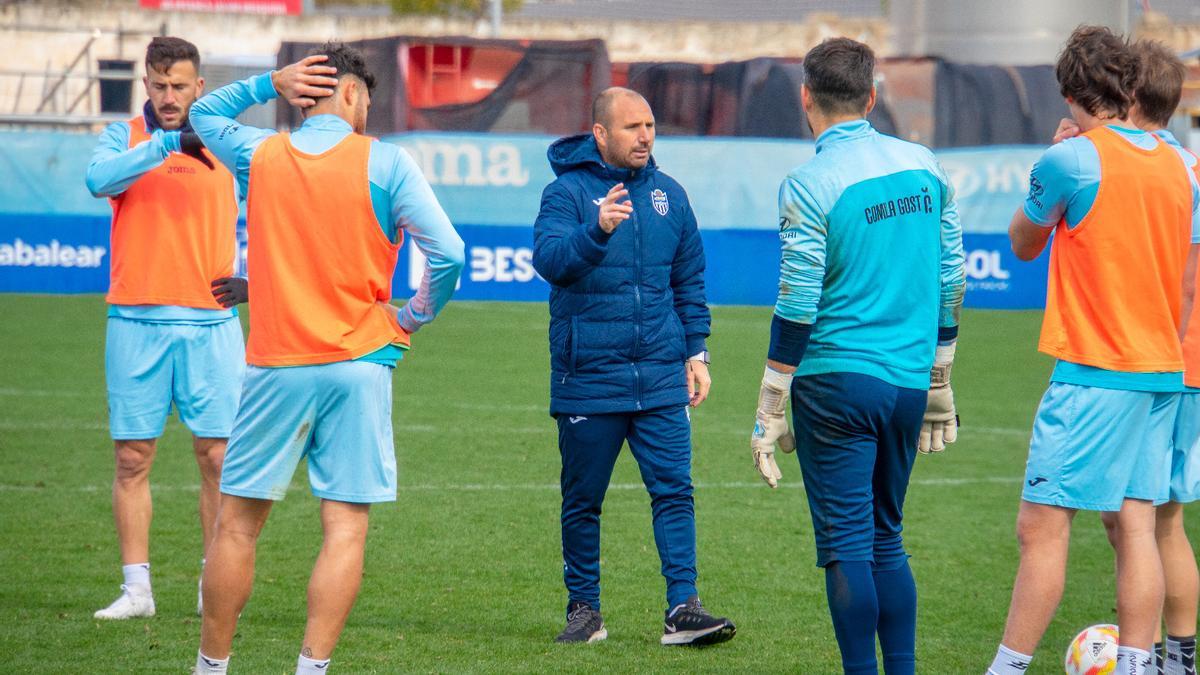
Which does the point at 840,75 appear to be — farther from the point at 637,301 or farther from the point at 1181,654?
the point at 1181,654

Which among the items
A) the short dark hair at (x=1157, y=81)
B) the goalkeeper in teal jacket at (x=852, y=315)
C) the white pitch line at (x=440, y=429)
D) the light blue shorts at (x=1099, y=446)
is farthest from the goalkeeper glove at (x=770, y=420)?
the white pitch line at (x=440, y=429)

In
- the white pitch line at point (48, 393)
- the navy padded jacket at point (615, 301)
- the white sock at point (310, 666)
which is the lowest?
the white pitch line at point (48, 393)

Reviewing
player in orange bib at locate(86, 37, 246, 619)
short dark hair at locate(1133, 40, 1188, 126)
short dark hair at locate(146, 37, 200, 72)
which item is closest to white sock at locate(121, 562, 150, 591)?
player in orange bib at locate(86, 37, 246, 619)

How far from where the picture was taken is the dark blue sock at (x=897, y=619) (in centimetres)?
Answer: 459

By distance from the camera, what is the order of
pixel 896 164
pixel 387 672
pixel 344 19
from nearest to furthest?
pixel 896 164, pixel 387 672, pixel 344 19

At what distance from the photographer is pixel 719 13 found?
36.3 meters

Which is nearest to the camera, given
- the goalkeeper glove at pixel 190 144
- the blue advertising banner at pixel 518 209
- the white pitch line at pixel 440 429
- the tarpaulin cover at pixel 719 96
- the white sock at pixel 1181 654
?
the white sock at pixel 1181 654

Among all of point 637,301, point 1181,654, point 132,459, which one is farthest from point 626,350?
point 1181,654

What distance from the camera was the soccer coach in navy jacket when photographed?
562 centimetres

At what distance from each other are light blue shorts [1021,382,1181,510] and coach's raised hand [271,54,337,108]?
95.6 inches

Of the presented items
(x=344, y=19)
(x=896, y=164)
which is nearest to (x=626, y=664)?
(x=896, y=164)

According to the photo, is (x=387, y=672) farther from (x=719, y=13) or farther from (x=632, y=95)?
(x=719, y=13)

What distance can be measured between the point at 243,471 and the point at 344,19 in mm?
31818

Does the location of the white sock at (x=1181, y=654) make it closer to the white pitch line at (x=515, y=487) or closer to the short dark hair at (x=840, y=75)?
the short dark hair at (x=840, y=75)
